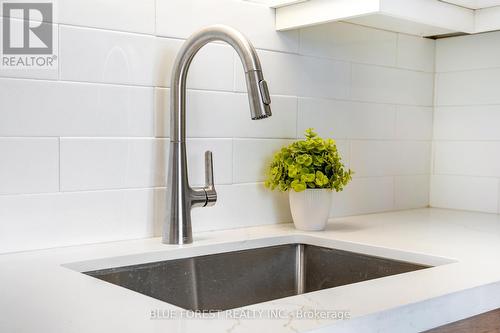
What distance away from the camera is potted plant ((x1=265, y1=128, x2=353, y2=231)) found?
1363 millimetres

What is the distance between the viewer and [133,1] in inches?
47.5

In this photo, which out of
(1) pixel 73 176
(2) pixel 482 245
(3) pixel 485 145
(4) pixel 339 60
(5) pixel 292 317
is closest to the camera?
(5) pixel 292 317

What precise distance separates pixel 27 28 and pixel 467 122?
130 cm

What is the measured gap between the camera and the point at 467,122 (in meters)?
1.85

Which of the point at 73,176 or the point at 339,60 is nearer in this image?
the point at 73,176

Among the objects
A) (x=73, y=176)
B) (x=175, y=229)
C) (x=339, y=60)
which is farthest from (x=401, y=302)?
(x=339, y=60)

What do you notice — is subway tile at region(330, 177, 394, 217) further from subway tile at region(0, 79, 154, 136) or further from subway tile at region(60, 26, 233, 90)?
subway tile at region(0, 79, 154, 136)

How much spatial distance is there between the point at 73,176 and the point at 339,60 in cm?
81

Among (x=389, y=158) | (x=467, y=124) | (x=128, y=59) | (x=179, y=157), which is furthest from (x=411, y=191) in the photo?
(x=128, y=59)

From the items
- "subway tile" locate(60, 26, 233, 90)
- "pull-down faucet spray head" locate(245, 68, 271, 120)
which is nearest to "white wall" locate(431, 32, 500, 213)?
"subway tile" locate(60, 26, 233, 90)

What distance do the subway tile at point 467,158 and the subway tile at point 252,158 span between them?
2.18 ft

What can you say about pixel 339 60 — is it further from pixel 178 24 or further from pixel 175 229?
pixel 175 229

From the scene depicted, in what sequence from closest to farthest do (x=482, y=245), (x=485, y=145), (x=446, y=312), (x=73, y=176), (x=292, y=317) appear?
(x=292, y=317) < (x=446, y=312) < (x=73, y=176) < (x=482, y=245) < (x=485, y=145)

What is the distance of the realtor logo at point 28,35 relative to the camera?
3.45 feet
